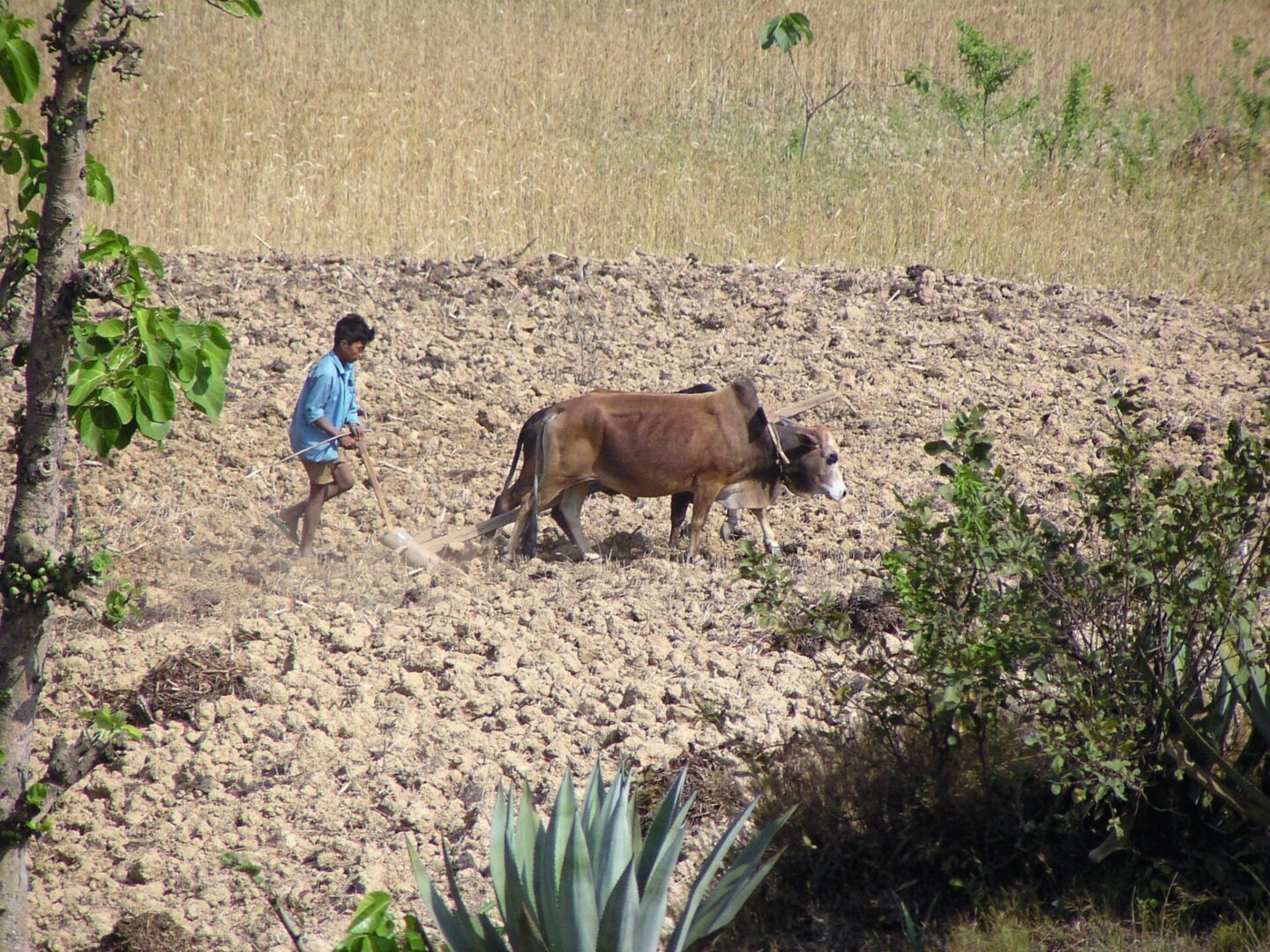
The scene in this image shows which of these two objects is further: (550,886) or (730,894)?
(730,894)

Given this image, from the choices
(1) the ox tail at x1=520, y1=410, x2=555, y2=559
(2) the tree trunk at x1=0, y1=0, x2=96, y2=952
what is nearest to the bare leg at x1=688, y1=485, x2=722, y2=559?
(1) the ox tail at x1=520, y1=410, x2=555, y2=559

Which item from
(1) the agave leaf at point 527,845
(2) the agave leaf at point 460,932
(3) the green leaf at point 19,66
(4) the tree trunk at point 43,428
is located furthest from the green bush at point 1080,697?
(3) the green leaf at point 19,66

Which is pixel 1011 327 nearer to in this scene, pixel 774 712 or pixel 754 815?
pixel 774 712

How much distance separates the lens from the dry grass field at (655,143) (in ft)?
46.2

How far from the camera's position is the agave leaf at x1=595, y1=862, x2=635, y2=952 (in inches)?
148

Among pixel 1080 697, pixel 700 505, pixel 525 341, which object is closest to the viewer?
pixel 1080 697

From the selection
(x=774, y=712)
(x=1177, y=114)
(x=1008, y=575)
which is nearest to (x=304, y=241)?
(x=774, y=712)

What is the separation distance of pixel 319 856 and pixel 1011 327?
8.80 metres

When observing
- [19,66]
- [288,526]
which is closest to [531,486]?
[288,526]

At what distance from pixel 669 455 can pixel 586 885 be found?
4.34 meters

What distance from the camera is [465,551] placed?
322 inches

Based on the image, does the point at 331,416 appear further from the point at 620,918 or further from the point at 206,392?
the point at 620,918

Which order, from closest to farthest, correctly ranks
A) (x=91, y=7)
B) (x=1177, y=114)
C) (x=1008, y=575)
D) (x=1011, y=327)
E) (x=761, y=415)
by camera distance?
(x=91, y=7)
(x=1008, y=575)
(x=761, y=415)
(x=1011, y=327)
(x=1177, y=114)

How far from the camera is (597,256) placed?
44.1 ft
